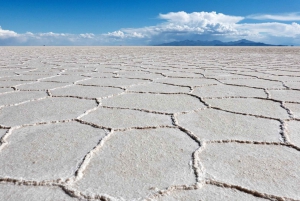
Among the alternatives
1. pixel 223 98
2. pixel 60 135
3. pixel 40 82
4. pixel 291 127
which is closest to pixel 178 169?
pixel 60 135

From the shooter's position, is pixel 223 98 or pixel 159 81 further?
pixel 159 81

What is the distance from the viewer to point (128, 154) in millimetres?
969

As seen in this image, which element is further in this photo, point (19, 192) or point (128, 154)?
point (128, 154)

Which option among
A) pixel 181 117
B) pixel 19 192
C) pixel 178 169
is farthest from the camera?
pixel 181 117

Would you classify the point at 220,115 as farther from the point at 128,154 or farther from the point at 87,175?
the point at 87,175

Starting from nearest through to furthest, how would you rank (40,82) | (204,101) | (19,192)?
(19,192)
(204,101)
(40,82)

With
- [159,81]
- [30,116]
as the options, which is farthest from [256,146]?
[159,81]

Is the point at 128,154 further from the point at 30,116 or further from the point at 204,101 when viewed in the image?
the point at 204,101

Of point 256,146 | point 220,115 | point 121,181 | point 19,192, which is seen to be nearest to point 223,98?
point 220,115

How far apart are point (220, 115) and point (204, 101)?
0.28m

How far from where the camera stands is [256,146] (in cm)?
103

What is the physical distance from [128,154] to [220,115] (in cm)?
57

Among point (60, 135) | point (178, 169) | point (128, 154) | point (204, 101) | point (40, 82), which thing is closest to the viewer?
point (178, 169)

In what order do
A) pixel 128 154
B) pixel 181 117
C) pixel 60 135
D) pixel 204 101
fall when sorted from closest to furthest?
pixel 128 154 → pixel 60 135 → pixel 181 117 → pixel 204 101
